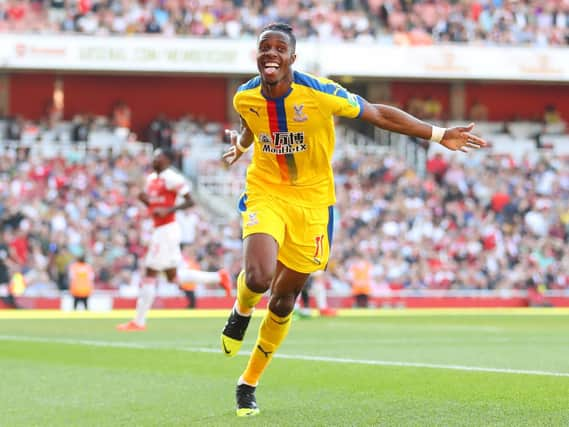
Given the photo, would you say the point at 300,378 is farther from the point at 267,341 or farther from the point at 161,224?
the point at 161,224

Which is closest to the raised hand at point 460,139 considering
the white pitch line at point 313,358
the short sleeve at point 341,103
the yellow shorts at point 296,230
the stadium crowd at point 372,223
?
the short sleeve at point 341,103

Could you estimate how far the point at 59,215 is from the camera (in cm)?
2817

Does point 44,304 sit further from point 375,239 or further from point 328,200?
point 328,200

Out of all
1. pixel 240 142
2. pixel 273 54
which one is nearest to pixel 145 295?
pixel 240 142

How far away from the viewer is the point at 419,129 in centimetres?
804

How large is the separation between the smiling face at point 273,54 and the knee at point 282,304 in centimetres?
140

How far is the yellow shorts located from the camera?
8156 millimetres

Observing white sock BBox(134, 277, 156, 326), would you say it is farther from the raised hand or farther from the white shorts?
the raised hand

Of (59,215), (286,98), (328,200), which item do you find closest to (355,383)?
(328,200)

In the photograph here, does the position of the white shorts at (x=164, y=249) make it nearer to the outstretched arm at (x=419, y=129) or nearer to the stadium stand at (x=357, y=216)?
the stadium stand at (x=357, y=216)

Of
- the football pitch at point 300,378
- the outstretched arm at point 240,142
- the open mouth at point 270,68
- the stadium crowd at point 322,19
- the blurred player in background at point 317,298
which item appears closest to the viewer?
the football pitch at point 300,378

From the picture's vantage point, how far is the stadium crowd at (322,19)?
3431 cm

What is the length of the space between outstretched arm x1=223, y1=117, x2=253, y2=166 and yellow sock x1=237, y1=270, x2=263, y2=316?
3.53 ft

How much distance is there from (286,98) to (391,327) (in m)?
11.3
